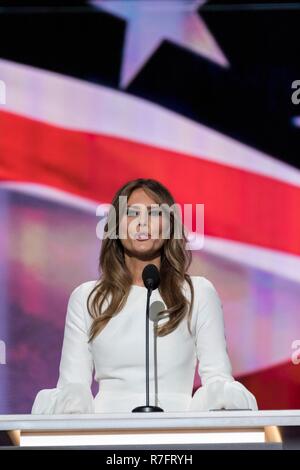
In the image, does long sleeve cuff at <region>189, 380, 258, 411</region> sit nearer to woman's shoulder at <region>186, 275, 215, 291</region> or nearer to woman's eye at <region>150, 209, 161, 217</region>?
woman's shoulder at <region>186, 275, 215, 291</region>

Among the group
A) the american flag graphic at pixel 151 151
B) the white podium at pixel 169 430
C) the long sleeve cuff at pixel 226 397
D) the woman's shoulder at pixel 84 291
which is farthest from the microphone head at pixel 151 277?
the american flag graphic at pixel 151 151

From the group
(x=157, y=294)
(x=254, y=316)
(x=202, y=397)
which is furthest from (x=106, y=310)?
(x=254, y=316)

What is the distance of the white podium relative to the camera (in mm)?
2568

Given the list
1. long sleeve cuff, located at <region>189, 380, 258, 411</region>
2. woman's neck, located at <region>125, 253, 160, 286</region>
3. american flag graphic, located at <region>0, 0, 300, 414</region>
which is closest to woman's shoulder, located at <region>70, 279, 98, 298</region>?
woman's neck, located at <region>125, 253, 160, 286</region>

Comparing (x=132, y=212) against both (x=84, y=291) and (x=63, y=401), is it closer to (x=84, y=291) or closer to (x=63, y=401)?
(x=84, y=291)

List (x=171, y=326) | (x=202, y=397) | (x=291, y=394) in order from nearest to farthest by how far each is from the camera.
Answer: (x=202, y=397)
(x=171, y=326)
(x=291, y=394)

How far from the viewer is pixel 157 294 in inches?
141

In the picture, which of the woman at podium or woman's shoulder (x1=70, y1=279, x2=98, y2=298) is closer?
the woman at podium

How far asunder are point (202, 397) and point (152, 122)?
1930mm

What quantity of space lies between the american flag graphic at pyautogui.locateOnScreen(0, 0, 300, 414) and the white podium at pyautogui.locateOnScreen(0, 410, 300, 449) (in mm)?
2126

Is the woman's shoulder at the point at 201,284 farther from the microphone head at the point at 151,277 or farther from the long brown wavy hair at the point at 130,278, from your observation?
the microphone head at the point at 151,277

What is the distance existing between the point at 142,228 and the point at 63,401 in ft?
2.13

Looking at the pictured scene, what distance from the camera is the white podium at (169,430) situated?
257 cm
